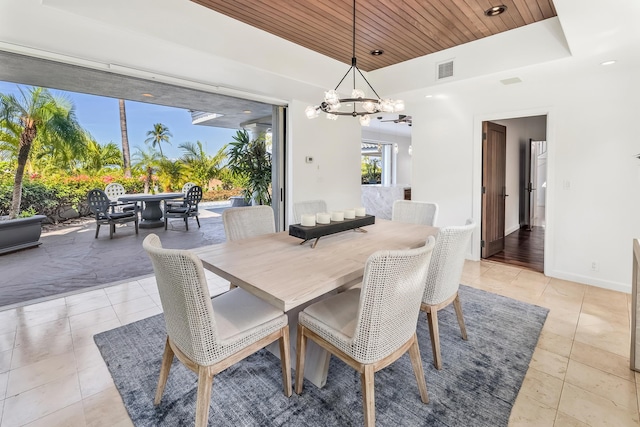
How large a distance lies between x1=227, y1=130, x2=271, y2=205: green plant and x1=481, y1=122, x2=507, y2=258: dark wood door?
344 centimetres

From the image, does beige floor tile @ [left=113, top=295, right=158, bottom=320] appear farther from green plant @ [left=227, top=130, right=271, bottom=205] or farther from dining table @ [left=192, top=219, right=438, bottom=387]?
green plant @ [left=227, top=130, right=271, bottom=205]

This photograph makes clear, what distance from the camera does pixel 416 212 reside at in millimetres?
3371

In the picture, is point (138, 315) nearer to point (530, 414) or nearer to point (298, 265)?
point (298, 265)

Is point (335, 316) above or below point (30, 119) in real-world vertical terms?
below

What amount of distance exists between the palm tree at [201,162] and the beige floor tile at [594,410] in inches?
305

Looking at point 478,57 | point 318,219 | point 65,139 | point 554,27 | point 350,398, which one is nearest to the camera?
point 350,398

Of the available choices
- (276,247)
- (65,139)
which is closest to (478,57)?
(276,247)

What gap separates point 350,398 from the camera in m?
1.72

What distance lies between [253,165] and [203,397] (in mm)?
4499

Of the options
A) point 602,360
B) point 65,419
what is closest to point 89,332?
point 65,419

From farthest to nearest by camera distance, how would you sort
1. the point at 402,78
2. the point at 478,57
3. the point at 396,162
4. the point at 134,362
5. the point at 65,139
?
the point at 396,162 < the point at 65,139 < the point at 402,78 < the point at 478,57 < the point at 134,362

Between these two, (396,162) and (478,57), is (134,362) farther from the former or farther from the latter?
(396,162)

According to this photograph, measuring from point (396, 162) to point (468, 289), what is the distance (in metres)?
8.14

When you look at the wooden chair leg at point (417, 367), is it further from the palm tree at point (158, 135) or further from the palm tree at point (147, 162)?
the palm tree at point (158, 135)
